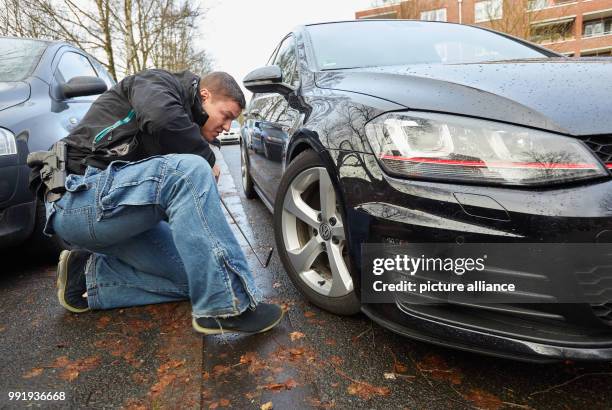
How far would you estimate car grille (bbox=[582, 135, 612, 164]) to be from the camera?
1.24 meters

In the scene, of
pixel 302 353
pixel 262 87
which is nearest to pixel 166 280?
pixel 302 353

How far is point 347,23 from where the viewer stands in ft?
9.59

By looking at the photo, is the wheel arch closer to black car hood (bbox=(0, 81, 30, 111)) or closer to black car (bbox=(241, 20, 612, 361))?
black car (bbox=(241, 20, 612, 361))

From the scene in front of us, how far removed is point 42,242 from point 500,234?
2.71m

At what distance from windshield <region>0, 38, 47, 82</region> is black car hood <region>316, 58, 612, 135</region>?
250 centimetres

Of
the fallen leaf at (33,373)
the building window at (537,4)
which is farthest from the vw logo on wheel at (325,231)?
the building window at (537,4)

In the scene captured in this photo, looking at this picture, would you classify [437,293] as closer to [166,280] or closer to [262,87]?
[166,280]

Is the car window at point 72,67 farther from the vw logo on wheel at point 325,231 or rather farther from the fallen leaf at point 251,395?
the fallen leaf at point 251,395

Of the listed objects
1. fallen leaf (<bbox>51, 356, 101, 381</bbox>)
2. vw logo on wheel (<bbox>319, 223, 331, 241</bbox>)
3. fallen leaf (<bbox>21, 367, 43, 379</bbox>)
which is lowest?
fallen leaf (<bbox>51, 356, 101, 381</bbox>)

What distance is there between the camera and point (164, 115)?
1838 mm

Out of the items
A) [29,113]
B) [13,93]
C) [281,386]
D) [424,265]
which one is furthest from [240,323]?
[13,93]

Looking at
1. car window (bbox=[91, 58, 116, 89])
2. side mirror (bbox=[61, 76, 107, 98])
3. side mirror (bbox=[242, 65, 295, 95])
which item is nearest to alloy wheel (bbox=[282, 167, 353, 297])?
side mirror (bbox=[242, 65, 295, 95])

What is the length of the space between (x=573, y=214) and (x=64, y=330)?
205 centimetres

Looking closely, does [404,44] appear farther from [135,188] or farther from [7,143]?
[7,143]
